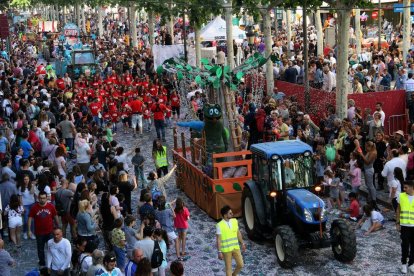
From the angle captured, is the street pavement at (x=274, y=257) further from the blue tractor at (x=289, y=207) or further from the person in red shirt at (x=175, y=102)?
the person in red shirt at (x=175, y=102)

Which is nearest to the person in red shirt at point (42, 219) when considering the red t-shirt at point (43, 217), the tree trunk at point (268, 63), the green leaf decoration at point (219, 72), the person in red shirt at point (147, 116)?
the red t-shirt at point (43, 217)

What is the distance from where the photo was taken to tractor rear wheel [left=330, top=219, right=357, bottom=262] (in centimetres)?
1277

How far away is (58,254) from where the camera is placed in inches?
456

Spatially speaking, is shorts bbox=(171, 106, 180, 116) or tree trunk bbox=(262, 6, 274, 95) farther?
tree trunk bbox=(262, 6, 274, 95)

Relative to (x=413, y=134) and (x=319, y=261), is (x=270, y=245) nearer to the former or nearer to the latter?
(x=319, y=261)

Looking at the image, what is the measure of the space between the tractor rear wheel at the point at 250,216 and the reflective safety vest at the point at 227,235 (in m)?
2.06

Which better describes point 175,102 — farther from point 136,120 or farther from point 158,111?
point 158,111

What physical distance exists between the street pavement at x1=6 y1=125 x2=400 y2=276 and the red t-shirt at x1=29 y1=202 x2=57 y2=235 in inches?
37.4

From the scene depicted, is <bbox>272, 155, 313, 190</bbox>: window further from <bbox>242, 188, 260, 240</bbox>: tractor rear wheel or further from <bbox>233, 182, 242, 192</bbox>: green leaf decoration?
<bbox>233, 182, 242, 192</bbox>: green leaf decoration

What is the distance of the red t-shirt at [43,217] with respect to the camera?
1331 cm

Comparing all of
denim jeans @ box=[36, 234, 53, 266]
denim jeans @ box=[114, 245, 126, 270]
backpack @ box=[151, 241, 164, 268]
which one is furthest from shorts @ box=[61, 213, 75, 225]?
backpack @ box=[151, 241, 164, 268]

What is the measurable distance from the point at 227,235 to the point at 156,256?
126 centimetres

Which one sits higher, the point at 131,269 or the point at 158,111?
the point at 158,111

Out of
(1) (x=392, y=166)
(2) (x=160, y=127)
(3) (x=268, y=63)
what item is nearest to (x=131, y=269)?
(1) (x=392, y=166)
